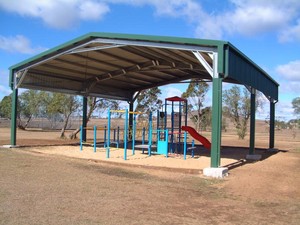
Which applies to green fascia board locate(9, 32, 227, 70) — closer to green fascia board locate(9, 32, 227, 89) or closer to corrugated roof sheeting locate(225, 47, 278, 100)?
green fascia board locate(9, 32, 227, 89)

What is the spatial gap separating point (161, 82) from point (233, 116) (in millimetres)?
22495

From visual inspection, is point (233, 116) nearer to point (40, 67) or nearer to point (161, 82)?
point (161, 82)

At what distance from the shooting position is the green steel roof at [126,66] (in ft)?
43.9

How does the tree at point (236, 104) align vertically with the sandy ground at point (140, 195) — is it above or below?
above

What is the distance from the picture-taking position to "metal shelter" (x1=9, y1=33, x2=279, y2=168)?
41.1 feet

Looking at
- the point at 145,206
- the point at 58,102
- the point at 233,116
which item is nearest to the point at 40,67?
the point at 145,206

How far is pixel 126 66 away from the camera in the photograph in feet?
70.9

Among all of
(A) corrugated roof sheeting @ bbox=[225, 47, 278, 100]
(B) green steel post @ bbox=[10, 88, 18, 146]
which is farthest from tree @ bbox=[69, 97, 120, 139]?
(A) corrugated roof sheeting @ bbox=[225, 47, 278, 100]

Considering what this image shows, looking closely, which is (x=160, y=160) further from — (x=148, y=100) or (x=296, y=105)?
(x=296, y=105)

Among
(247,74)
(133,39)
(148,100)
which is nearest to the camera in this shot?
(133,39)

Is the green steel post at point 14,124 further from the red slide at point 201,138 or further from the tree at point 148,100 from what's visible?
the tree at point 148,100

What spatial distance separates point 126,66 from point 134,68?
1.59 feet

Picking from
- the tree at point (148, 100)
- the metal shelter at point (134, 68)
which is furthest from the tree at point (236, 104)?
the metal shelter at point (134, 68)


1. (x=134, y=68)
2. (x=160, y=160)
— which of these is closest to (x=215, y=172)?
(x=160, y=160)
